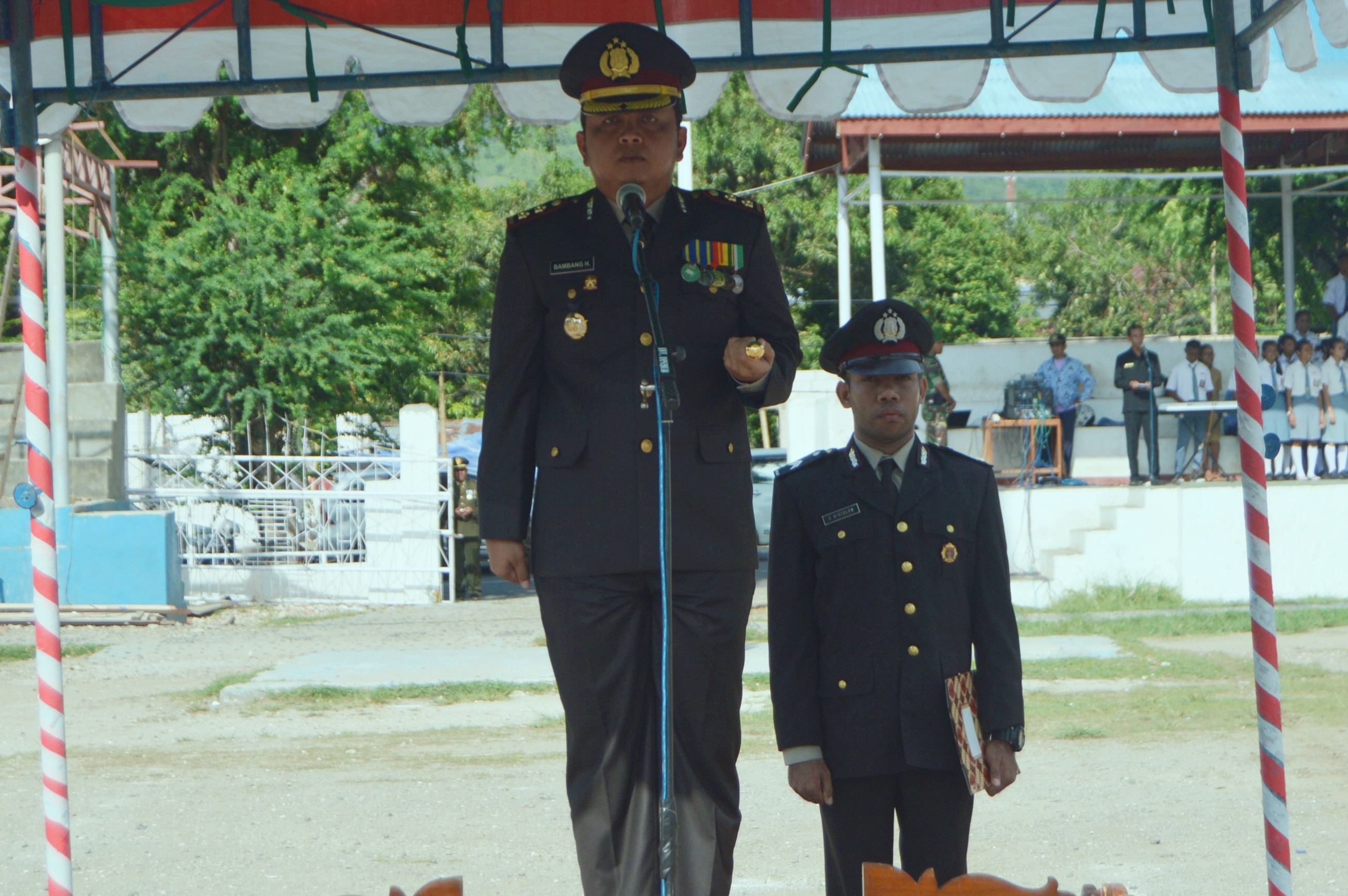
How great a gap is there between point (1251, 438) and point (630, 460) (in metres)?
1.60

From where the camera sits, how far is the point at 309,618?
15086 millimetres

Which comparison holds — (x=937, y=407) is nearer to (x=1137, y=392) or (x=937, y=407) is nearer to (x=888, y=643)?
(x=1137, y=392)

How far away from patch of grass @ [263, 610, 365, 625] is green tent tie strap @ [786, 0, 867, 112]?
37.1ft

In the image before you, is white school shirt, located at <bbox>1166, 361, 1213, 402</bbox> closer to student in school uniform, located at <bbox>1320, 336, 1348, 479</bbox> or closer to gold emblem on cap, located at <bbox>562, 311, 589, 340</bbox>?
student in school uniform, located at <bbox>1320, 336, 1348, 479</bbox>

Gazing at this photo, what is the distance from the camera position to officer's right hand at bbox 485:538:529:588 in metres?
3.05

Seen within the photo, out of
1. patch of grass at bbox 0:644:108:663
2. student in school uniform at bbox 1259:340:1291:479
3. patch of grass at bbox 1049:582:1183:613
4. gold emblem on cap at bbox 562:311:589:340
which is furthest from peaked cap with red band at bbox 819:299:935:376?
student in school uniform at bbox 1259:340:1291:479

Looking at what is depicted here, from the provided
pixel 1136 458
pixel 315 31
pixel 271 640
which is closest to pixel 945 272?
pixel 1136 458

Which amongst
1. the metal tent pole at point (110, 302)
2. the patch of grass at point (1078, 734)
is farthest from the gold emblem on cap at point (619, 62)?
the metal tent pole at point (110, 302)

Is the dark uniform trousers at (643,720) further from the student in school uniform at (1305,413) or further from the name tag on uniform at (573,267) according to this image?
the student in school uniform at (1305,413)

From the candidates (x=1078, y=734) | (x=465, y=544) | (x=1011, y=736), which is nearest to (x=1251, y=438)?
(x=1011, y=736)

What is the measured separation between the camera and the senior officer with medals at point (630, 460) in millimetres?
2975

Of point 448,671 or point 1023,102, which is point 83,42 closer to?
point 448,671

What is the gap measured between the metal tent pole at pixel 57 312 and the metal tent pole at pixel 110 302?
68.9 inches

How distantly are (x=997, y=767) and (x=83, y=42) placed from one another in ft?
10.6
